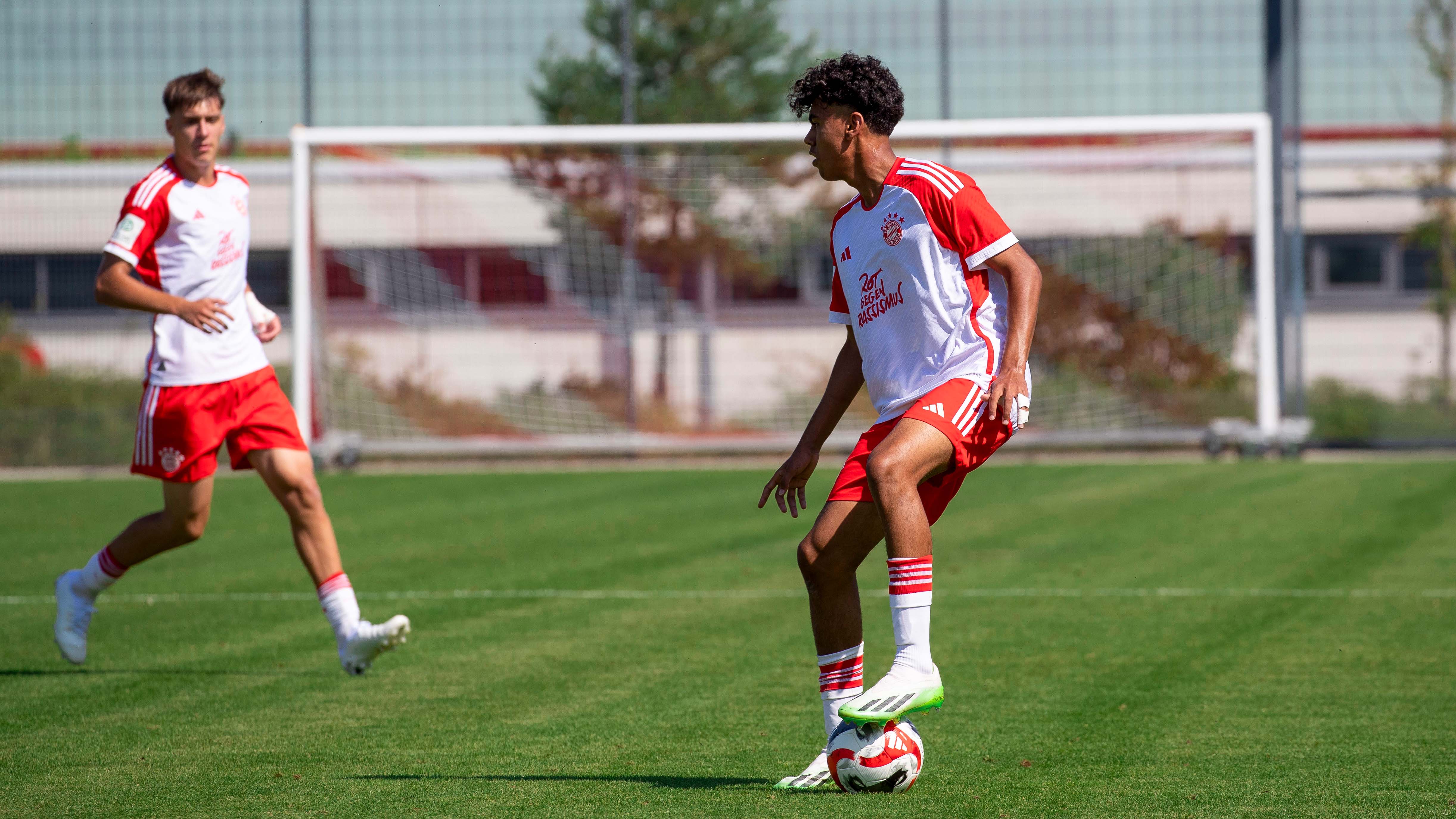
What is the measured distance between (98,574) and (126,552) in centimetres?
14

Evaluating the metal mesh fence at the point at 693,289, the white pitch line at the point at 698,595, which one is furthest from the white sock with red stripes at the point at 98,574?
the metal mesh fence at the point at 693,289

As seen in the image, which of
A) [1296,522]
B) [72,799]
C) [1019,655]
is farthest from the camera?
[1296,522]

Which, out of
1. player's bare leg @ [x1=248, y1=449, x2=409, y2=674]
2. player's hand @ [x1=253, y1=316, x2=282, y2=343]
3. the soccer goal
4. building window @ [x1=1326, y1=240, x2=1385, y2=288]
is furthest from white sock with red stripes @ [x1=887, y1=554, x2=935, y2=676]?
building window @ [x1=1326, y1=240, x2=1385, y2=288]

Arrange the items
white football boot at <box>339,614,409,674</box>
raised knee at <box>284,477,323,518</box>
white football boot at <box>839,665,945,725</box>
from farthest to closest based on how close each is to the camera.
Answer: raised knee at <box>284,477,323,518</box> → white football boot at <box>339,614,409,674</box> → white football boot at <box>839,665,945,725</box>

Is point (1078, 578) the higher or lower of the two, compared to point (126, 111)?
lower

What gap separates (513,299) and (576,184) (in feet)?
4.86

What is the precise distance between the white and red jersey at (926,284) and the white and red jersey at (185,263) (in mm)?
2742

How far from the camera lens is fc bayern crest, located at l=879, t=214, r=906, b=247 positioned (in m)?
4.21

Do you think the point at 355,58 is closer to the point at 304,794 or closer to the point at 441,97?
the point at 441,97

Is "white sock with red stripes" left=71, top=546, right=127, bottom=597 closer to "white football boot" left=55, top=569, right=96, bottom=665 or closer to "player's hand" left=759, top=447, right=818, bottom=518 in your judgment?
"white football boot" left=55, top=569, right=96, bottom=665

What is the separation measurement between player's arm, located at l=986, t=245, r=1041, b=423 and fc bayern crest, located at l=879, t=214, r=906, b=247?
0.84 ft

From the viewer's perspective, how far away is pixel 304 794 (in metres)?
4.04

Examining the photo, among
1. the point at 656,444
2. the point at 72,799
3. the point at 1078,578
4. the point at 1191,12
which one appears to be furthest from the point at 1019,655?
the point at 1191,12

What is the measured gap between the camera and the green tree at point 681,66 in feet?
58.8
